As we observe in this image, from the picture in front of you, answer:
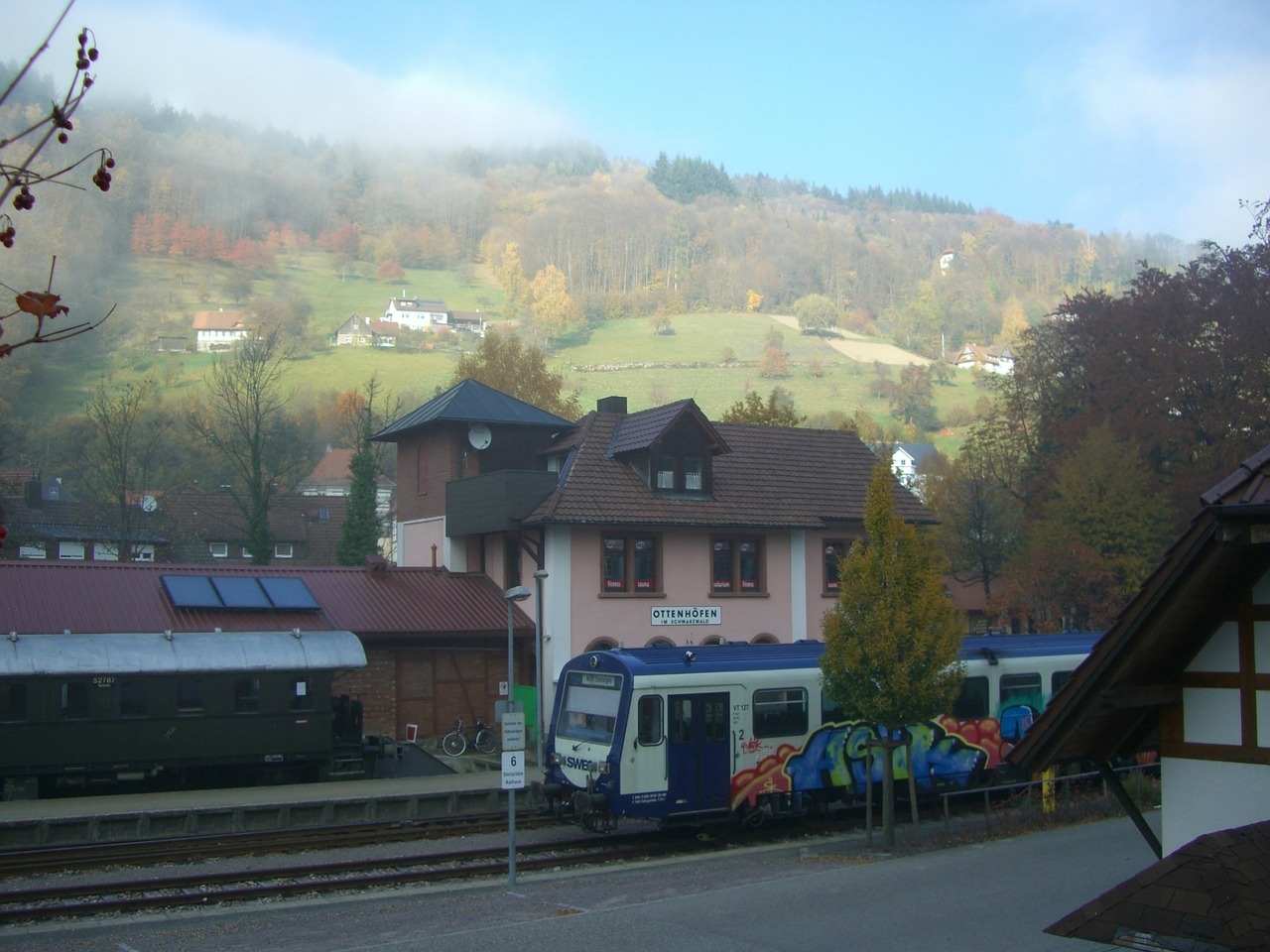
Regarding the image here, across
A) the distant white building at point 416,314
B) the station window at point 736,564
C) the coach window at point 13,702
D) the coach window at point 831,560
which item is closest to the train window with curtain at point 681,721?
the coach window at point 13,702

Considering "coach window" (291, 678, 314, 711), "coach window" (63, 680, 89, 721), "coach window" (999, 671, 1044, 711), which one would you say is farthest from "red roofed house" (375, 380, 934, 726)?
"coach window" (63, 680, 89, 721)

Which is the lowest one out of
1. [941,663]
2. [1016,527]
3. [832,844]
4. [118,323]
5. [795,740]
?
[832,844]

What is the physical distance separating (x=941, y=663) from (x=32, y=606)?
19.1 m

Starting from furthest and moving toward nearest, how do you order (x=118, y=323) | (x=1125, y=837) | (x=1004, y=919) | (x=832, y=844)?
1. (x=118, y=323)
2. (x=832, y=844)
3. (x=1125, y=837)
4. (x=1004, y=919)

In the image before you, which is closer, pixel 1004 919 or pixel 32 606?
pixel 1004 919

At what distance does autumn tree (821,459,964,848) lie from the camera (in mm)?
18297

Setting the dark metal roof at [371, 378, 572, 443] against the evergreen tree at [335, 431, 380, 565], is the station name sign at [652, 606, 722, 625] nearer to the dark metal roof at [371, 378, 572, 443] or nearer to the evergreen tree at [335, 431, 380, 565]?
the dark metal roof at [371, 378, 572, 443]

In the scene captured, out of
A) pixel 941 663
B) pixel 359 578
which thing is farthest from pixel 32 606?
pixel 941 663

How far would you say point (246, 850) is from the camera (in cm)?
1820

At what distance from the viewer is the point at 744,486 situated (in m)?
34.8

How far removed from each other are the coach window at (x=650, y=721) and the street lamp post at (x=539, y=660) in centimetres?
742

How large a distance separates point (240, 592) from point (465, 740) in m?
6.51

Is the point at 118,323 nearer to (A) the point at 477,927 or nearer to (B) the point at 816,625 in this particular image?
(B) the point at 816,625

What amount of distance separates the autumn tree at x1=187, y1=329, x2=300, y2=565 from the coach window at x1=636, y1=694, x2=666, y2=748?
1200 inches
